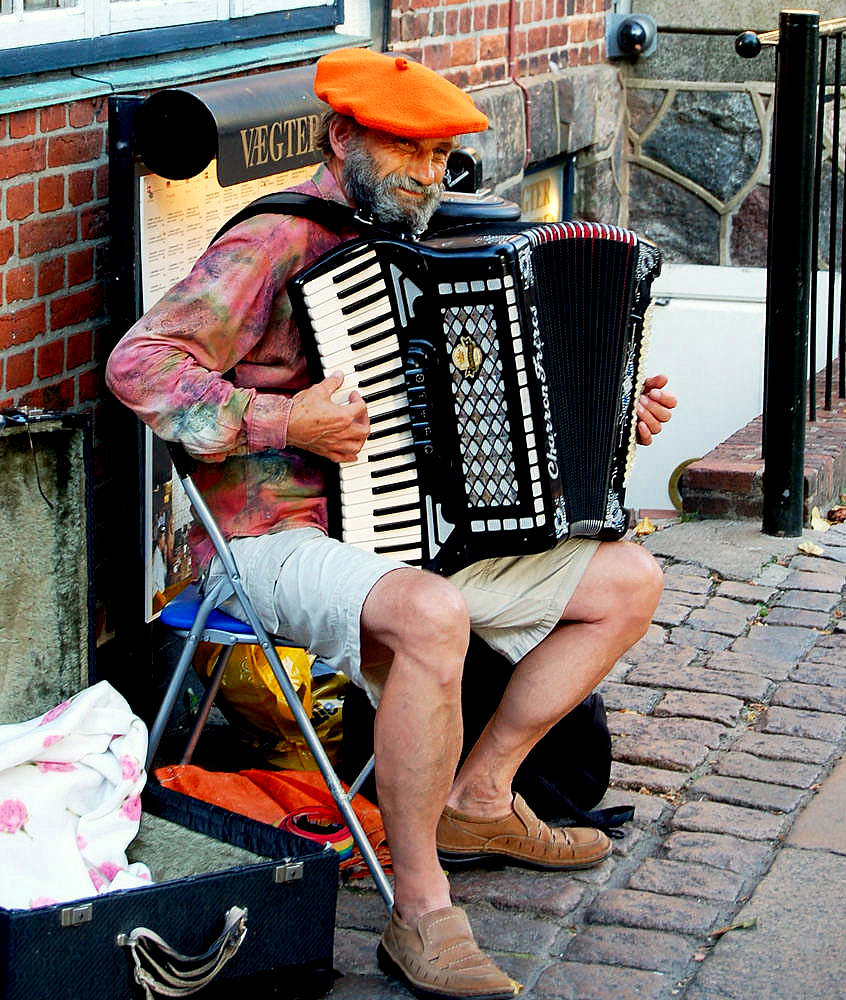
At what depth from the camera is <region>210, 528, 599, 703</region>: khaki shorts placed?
2.93 metres

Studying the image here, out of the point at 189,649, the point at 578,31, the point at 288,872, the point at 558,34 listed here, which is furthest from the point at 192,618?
the point at 578,31

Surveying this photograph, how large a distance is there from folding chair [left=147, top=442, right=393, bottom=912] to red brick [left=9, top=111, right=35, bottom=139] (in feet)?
2.55

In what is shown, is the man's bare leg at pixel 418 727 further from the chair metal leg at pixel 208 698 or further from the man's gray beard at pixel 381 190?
the man's gray beard at pixel 381 190

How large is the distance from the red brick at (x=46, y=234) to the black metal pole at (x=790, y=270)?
2.50 metres

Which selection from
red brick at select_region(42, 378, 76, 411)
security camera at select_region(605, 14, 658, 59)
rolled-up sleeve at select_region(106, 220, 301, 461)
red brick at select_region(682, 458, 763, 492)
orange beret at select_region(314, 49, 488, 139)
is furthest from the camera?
security camera at select_region(605, 14, 658, 59)

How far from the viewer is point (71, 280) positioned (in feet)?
11.8

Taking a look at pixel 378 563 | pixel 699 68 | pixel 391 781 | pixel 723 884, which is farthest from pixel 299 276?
pixel 699 68

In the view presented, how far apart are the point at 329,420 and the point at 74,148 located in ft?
3.45

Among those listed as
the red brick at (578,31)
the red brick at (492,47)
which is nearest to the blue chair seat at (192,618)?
the red brick at (492,47)

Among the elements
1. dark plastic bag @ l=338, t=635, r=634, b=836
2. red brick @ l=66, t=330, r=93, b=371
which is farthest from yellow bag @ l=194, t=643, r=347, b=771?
red brick @ l=66, t=330, r=93, b=371

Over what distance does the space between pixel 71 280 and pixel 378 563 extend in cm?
110

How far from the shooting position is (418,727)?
2.82 m

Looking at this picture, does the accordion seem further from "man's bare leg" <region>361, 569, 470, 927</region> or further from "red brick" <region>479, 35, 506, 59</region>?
"red brick" <region>479, 35, 506, 59</region>

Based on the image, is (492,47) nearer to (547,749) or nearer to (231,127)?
(231,127)
